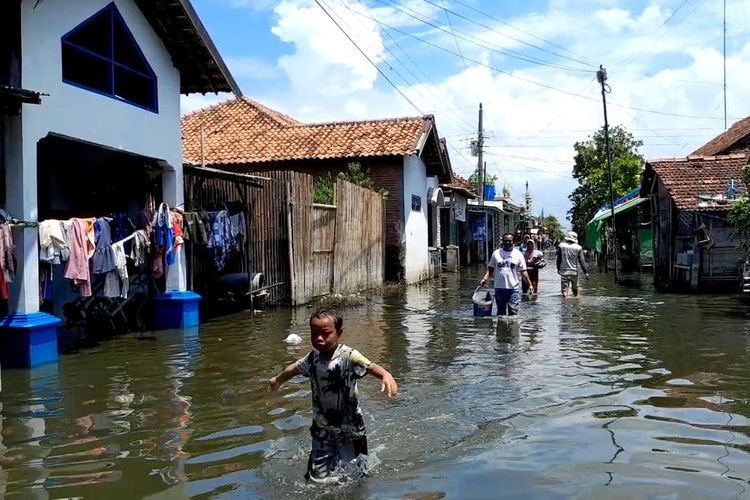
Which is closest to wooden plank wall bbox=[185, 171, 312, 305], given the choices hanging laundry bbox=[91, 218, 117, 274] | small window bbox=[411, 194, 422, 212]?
hanging laundry bbox=[91, 218, 117, 274]

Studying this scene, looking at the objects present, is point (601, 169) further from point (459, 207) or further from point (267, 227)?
point (267, 227)

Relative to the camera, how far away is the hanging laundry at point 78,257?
10.2 m

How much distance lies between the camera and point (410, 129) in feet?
81.3

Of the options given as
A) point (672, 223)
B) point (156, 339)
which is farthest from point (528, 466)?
point (672, 223)

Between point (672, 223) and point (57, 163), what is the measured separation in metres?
16.8

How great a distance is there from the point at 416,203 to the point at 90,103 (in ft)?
53.9

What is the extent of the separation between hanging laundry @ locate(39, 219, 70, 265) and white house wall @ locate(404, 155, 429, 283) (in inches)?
607

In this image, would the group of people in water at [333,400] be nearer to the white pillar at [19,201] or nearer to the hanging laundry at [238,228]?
the white pillar at [19,201]

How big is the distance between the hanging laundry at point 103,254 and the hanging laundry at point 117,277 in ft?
0.24

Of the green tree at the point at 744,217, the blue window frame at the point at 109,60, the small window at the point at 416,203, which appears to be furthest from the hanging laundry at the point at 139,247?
the small window at the point at 416,203

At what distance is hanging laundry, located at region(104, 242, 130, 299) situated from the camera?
11180 millimetres

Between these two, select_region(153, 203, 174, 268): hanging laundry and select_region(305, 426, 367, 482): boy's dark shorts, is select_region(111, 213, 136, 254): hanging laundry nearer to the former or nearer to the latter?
select_region(153, 203, 174, 268): hanging laundry

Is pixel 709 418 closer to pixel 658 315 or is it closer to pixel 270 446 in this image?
pixel 270 446

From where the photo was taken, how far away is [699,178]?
21.0m
